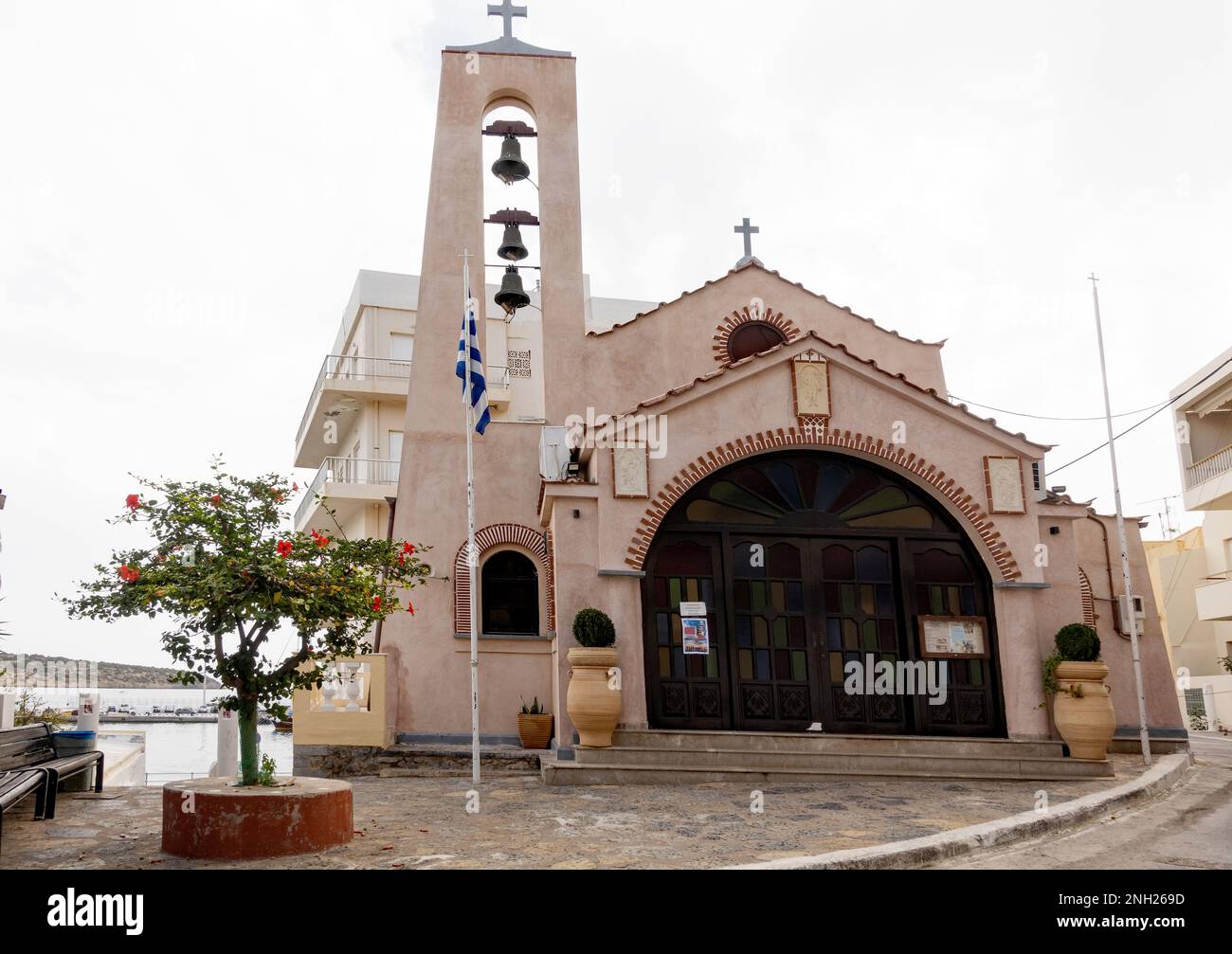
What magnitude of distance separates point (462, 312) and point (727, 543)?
618cm

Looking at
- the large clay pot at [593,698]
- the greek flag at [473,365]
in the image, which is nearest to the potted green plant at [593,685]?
the large clay pot at [593,698]

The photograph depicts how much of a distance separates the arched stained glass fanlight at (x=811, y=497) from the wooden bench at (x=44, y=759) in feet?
26.3

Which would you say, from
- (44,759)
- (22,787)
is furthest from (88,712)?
(22,787)

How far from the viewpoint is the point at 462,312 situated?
17.1 meters

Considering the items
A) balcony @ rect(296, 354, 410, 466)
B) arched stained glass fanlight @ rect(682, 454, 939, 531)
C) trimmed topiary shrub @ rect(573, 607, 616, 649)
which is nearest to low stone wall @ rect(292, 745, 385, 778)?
trimmed topiary shrub @ rect(573, 607, 616, 649)

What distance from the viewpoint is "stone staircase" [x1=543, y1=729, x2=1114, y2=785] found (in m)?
12.5

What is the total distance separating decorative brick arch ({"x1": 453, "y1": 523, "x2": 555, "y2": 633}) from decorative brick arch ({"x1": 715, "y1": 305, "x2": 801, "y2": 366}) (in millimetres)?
4519

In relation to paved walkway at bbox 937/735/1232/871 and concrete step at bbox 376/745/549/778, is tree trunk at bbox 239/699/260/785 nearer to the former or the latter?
paved walkway at bbox 937/735/1232/871

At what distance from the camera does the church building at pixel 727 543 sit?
1390 cm

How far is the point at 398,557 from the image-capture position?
29.5 ft

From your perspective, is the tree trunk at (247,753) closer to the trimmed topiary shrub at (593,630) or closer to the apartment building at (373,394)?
the trimmed topiary shrub at (593,630)

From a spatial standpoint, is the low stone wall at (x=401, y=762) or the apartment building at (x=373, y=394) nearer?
the low stone wall at (x=401, y=762)
